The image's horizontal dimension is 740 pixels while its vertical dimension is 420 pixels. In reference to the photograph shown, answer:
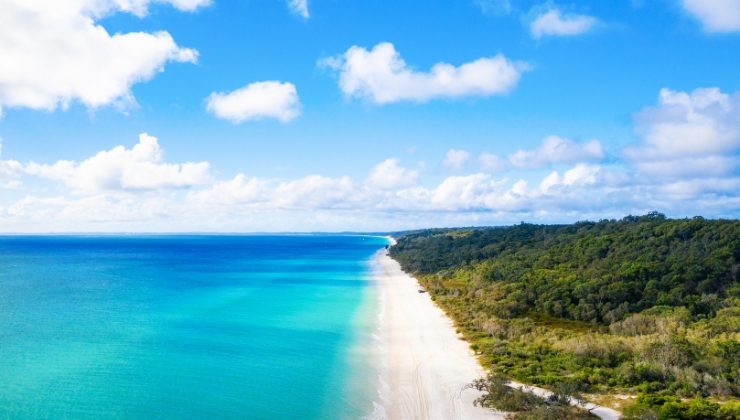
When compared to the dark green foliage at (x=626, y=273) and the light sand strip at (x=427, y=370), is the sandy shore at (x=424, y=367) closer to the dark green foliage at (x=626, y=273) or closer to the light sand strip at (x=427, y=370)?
the light sand strip at (x=427, y=370)

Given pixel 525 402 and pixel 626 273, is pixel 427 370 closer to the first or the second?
pixel 525 402

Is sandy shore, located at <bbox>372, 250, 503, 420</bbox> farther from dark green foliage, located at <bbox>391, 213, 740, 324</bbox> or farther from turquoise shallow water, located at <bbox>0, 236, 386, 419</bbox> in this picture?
dark green foliage, located at <bbox>391, 213, 740, 324</bbox>

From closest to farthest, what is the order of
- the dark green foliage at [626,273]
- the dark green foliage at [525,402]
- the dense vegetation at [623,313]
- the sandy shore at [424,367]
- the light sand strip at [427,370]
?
1. the dark green foliage at [525,402]
2. the light sand strip at [427,370]
3. the sandy shore at [424,367]
4. the dense vegetation at [623,313]
5. the dark green foliage at [626,273]

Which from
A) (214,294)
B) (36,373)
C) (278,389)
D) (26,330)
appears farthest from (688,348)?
(214,294)

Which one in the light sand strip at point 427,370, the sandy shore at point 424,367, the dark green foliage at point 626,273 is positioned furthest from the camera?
the dark green foliage at point 626,273

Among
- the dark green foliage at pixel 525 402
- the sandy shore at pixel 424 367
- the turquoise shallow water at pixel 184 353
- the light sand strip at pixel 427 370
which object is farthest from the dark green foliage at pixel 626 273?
the dark green foliage at pixel 525 402

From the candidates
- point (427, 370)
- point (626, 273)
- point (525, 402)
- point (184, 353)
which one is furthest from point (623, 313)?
point (184, 353)

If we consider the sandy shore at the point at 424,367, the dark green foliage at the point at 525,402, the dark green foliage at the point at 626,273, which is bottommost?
the sandy shore at the point at 424,367

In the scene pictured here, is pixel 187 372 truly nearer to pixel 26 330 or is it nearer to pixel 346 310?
pixel 26 330
